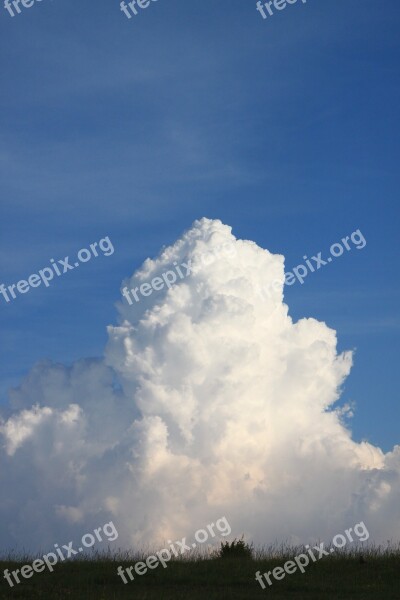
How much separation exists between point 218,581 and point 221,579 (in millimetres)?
281

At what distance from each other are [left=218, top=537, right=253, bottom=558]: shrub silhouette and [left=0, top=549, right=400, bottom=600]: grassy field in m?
1.41

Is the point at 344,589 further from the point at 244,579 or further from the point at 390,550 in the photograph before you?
the point at 390,550

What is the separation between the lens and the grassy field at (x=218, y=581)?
30.7 m

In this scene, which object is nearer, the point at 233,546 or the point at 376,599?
the point at 376,599

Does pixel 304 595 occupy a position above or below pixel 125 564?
below

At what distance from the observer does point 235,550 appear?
132ft

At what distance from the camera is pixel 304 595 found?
31.0 metres

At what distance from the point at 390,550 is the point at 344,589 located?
8.46m

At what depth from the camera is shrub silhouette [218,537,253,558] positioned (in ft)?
131

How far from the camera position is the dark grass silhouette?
30781mm

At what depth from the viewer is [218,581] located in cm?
3347

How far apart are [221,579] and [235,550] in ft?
22.2

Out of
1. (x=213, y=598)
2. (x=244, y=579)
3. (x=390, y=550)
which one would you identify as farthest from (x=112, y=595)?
(x=390, y=550)

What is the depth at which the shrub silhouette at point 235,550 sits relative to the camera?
131 ft
